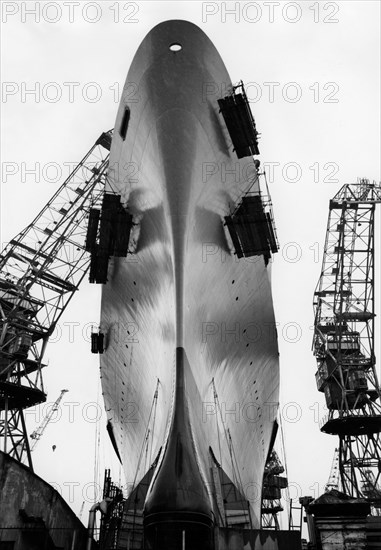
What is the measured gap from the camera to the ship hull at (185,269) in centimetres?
1320

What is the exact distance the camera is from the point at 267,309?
1741 centimetres

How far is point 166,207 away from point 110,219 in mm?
2635

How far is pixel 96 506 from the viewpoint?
14.6m

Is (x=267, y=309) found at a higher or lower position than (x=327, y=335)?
lower

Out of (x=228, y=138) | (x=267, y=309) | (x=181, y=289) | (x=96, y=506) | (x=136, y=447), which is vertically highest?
(x=228, y=138)

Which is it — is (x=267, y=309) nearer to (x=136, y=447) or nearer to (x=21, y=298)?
(x=136, y=447)

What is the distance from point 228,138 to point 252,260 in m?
3.54

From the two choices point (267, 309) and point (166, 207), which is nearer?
point (166, 207)

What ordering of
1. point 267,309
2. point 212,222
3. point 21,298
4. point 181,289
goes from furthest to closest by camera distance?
point 21,298, point 267,309, point 212,222, point 181,289

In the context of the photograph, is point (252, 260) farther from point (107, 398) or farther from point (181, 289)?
point (107, 398)

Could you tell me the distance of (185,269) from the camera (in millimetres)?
13023

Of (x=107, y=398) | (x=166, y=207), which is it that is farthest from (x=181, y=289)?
(x=107, y=398)

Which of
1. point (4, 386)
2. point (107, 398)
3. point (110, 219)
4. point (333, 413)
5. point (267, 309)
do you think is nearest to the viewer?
point (110, 219)

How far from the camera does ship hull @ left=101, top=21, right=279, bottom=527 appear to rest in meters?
13.2
